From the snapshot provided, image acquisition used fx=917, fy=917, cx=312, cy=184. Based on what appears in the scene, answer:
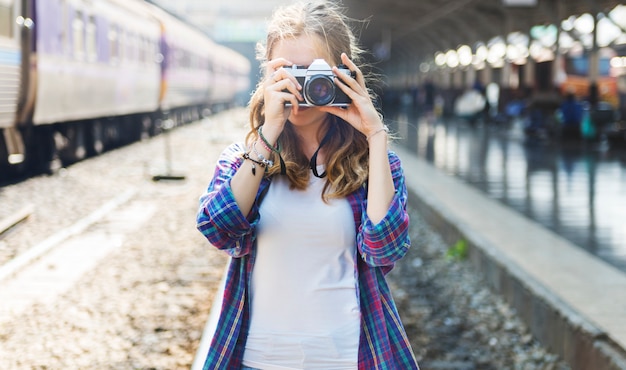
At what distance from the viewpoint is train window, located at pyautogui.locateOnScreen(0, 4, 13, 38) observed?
11.7 meters

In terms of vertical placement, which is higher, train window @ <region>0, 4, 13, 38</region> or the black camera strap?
train window @ <region>0, 4, 13, 38</region>

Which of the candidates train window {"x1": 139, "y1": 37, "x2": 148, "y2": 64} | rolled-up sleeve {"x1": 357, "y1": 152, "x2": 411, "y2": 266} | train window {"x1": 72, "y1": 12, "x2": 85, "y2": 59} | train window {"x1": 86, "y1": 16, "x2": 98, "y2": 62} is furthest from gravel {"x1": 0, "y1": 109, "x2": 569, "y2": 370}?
train window {"x1": 139, "y1": 37, "x2": 148, "y2": 64}

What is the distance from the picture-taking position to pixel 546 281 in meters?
5.65

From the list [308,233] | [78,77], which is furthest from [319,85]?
[78,77]

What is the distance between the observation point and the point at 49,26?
13.3 m

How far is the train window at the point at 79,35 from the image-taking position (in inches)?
590

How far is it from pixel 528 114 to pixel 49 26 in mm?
13309

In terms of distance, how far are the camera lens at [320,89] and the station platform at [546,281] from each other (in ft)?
8.05

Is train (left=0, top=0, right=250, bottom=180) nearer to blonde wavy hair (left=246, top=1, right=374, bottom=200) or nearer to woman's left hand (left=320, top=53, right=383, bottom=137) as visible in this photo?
blonde wavy hair (left=246, top=1, right=374, bottom=200)

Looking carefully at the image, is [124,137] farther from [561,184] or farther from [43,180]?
[561,184]

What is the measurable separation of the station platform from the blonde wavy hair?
7.38 feet

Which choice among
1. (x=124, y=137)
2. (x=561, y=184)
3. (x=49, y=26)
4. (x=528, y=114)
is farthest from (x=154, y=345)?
(x=528, y=114)

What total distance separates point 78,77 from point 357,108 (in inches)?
537

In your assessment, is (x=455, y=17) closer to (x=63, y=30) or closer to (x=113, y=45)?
(x=113, y=45)
